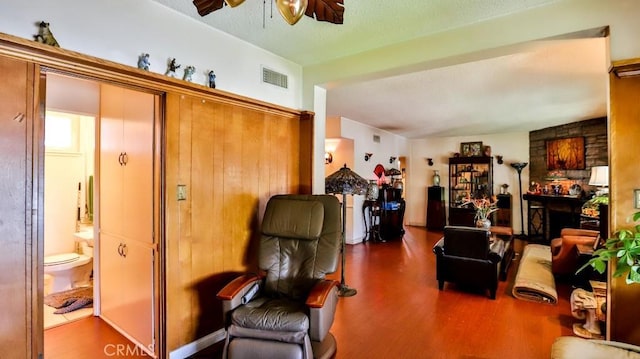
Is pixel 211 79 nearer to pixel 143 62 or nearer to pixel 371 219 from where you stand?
pixel 143 62

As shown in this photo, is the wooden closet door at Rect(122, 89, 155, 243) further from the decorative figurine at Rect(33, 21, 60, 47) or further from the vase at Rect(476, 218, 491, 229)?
→ the vase at Rect(476, 218, 491, 229)

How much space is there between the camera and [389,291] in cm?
380

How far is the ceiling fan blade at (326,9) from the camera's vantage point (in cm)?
169

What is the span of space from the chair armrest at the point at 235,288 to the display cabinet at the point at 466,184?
6456mm

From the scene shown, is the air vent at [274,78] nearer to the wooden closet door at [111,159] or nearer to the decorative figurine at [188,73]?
the decorative figurine at [188,73]

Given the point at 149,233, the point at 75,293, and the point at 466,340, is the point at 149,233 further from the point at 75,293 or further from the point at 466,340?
the point at 466,340

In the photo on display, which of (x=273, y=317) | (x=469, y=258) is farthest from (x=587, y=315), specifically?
(x=273, y=317)

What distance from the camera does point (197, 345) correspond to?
247 cm

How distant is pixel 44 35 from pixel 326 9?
1563mm

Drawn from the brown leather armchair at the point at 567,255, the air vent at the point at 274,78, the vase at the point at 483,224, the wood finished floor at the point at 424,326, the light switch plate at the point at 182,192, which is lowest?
the wood finished floor at the point at 424,326

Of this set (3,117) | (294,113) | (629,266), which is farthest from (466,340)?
(3,117)

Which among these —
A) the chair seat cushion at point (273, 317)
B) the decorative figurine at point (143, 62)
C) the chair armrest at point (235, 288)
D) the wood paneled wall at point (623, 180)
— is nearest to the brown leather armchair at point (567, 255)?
the wood paneled wall at point (623, 180)

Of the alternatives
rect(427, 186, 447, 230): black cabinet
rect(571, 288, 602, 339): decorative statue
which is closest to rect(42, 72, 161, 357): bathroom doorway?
rect(571, 288, 602, 339): decorative statue

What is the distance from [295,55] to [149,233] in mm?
2066
